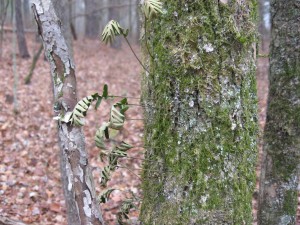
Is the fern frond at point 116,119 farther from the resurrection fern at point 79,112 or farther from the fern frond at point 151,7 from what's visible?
the fern frond at point 151,7

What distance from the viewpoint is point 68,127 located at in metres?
1.79

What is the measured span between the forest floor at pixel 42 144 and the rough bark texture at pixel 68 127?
22cm

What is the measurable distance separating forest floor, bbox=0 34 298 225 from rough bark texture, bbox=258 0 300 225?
1.26 metres

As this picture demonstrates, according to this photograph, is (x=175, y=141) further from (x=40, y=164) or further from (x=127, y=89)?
(x=127, y=89)

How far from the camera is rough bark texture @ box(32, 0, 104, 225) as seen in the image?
179 cm

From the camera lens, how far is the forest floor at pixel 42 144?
18.0 ft

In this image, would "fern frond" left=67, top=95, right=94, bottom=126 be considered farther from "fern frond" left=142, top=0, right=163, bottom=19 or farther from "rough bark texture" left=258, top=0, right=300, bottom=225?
"rough bark texture" left=258, top=0, right=300, bottom=225

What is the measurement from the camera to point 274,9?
339 centimetres

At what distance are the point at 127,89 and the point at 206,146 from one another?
34.3ft

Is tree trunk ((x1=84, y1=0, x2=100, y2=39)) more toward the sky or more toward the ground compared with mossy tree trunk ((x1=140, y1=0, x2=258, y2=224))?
more toward the sky

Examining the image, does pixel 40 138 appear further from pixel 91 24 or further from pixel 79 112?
pixel 91 24

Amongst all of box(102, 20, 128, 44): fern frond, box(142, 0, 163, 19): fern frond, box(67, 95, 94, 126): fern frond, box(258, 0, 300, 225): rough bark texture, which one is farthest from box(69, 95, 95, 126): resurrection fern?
box(258, 0, 300, 225): rough bark texture

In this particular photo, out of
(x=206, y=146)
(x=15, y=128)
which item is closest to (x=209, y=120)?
(x=206, y=146)

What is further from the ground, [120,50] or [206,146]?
[120,50]
